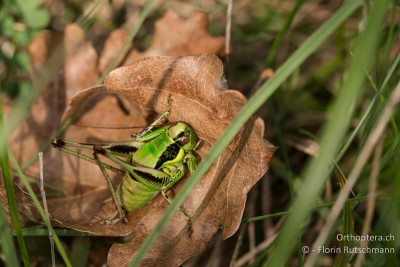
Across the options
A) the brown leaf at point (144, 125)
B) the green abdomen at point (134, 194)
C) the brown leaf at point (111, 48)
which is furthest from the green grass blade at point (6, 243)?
the brown leaf at point (111, 48)

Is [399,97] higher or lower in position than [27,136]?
higher

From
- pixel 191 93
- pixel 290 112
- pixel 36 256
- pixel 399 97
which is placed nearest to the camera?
pixel 399 97

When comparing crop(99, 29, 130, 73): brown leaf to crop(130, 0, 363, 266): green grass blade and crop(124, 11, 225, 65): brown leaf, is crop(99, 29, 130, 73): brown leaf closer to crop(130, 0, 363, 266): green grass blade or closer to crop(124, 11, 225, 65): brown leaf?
crop(124, 11, 225, 65): brown leaf

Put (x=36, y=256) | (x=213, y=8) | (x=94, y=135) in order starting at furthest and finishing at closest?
1. (x=213, y=8)
2. (x=94, y=135)
3. (x=36, y=256)

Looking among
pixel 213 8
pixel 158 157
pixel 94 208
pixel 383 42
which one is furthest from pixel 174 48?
pixel 383 42

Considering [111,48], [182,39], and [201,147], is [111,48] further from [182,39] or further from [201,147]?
[201,147]

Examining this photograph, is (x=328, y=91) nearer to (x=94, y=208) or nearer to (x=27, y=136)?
Answer: (x=94, y=208)
